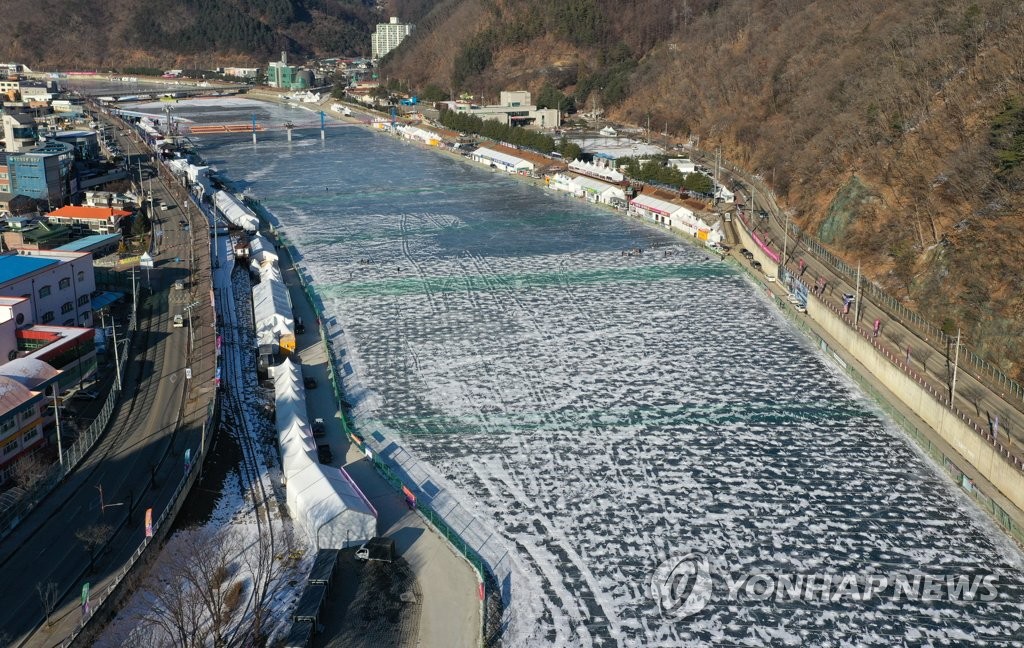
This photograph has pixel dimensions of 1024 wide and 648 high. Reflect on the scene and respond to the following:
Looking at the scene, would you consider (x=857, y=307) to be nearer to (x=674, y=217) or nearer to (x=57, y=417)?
(x=674, y=217)

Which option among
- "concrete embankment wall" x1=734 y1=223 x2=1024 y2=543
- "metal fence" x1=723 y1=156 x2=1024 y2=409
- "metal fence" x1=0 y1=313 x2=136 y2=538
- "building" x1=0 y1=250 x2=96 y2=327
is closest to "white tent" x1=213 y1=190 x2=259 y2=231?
"building" x1=0 y1=250 x2=96 y2=327

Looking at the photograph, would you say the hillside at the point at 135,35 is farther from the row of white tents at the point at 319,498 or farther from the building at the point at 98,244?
the row of white tents at the point at 319,498

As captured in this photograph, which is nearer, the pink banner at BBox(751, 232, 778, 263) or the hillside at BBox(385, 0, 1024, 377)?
the hillside at BBox(385, 0, 1024, 377)

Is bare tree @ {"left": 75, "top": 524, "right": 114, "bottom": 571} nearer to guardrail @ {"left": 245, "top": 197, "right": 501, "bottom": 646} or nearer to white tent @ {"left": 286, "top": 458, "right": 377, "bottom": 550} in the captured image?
white tent @ {"left": 286, "top": 458, "right": 377, "bottom": 550}

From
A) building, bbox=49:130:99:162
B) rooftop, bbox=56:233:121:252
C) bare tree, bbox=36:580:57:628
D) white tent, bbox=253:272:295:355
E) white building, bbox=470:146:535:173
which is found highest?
building, bbox=49:130:99:162

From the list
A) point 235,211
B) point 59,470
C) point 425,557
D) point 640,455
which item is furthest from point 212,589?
point 235,211

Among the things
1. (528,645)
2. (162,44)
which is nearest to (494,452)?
(528,645)

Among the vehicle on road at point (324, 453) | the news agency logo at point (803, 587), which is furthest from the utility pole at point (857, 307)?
the vehicle on road at point (324, 453)

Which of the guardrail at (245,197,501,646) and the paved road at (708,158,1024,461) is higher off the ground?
the paved road at (708,158,1024,461)

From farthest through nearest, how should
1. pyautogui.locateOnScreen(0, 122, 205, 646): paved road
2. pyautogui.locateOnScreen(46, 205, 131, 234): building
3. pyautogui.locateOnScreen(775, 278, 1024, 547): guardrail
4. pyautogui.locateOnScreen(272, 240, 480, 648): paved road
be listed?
pyautogui.locateOnScreen(46, 205, 131, 234): building → pyautogui.locateOnScreen(775, 278, 1024, 547): guardrail → pyautogui.locateOnScreen(272, 240, 480, 648): paved road → pyautogui.locateOnScreen(0, 122, 205, 646): paved road
